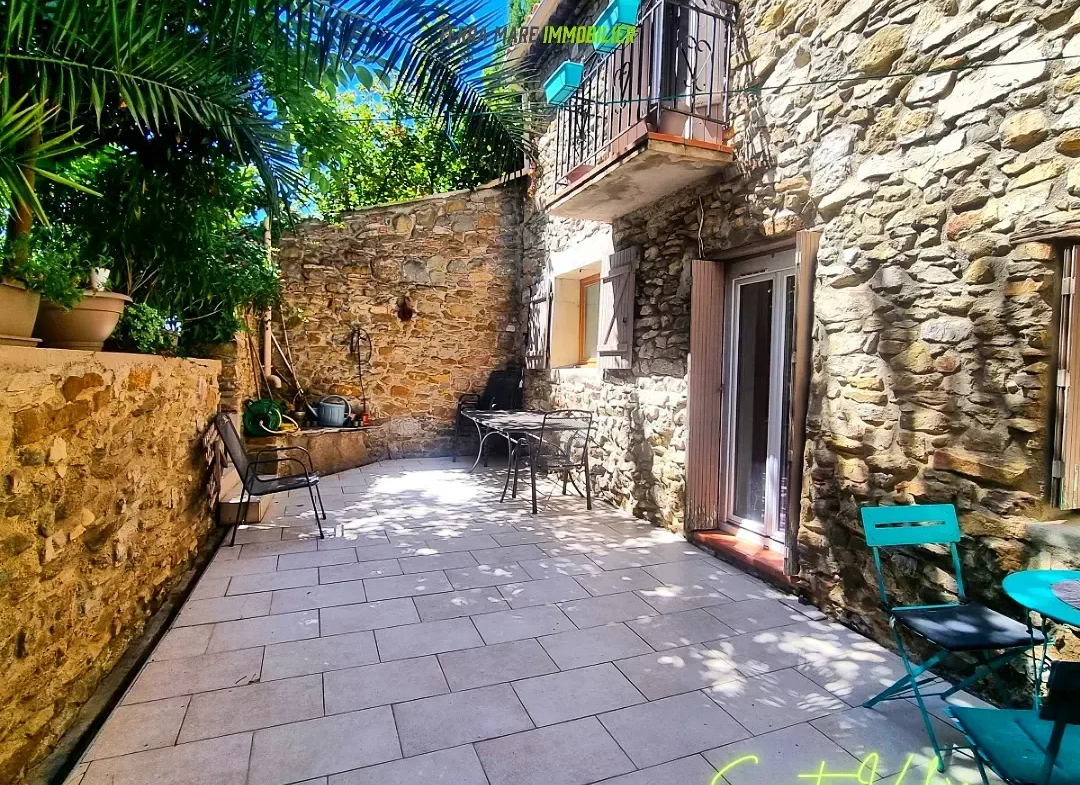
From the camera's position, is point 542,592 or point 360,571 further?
point 360,571

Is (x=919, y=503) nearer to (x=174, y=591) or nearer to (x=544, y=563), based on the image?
(x=544, y=563)

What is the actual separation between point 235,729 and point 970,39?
3.89m

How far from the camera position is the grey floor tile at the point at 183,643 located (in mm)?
2598

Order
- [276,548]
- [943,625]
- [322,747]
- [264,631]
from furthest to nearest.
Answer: [276,548], [264,631], [943,625], [322,747]

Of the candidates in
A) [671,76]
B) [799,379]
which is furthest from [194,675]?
[671,76]

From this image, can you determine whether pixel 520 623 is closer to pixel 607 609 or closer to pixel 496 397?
pixel 607 609

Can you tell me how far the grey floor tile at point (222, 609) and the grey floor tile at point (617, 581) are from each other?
1.75m

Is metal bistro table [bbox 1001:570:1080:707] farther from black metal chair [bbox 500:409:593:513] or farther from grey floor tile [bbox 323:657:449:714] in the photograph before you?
black metal chair [bbox 500:409:593:513]

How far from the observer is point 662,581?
3535mm

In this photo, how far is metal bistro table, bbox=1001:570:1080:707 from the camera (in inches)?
63.1

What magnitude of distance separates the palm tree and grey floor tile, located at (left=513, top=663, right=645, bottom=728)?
2.20 m

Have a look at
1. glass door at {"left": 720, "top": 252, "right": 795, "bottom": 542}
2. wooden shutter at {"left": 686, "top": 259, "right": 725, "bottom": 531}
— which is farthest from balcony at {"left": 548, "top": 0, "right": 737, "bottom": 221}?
glass door at {"left": 720, "top": 252, "right": 795, "bottom": 542}

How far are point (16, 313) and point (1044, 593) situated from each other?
133 inches

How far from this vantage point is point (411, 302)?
7523 mm
